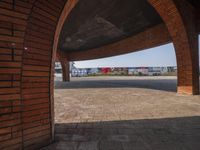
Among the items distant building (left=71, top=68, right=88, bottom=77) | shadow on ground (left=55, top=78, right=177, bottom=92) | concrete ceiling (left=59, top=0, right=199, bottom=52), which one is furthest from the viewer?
distant building (left=71, top=68, right=88, bottom=77)

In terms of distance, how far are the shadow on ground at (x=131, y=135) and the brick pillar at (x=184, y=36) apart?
17.8 ft

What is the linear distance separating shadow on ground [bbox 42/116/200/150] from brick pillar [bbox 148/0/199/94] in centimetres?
542

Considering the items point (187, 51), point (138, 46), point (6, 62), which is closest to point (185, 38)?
point (187, 51)

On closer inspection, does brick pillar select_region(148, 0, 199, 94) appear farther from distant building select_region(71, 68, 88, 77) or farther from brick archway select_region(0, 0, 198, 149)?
distant building select_region(71, 68, 88, 77)

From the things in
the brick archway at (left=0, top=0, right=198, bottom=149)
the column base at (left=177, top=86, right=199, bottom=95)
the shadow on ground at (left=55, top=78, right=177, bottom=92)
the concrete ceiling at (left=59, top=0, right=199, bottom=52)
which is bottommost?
the shadow on ground at (left=55, top=78, right=177, bottom=92)

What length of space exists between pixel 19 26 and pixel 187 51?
28.1 ft

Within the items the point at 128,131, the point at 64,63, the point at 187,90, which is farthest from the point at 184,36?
the point at 64,63

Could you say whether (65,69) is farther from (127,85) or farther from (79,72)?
(79,72)

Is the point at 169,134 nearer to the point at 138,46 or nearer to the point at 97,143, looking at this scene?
the point at 97,143

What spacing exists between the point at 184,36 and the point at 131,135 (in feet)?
24.2

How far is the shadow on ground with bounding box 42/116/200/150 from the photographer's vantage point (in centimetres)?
300

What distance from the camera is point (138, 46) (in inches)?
559

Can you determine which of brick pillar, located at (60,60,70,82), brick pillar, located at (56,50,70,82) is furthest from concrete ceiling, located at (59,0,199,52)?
brick pillar, located at (60,60,70,82)

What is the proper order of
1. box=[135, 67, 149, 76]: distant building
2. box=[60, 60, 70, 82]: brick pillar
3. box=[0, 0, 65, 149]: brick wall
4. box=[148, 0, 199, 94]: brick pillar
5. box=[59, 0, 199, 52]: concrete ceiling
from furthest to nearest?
box=[135, 67, 149, 76]: distant building < box=[60, 60, 70, 82]: brick pillar < box=[59, 0, 199, 52]: concrete ceiling < box=[148, 0, 199, 94]: brick pillar < box=[0, 0, 65, 149]: brick wall
